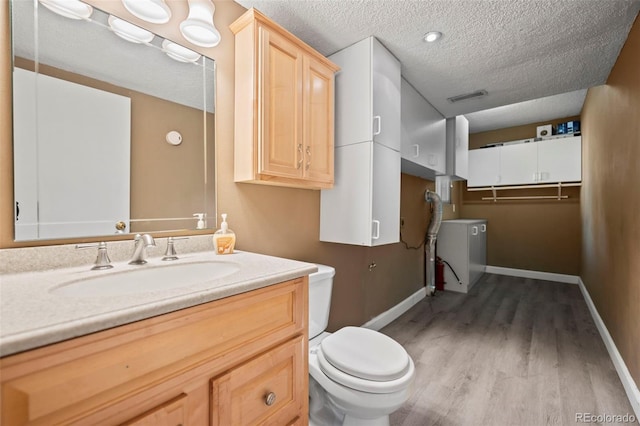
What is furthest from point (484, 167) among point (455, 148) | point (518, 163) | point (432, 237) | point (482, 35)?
point (482, 35)

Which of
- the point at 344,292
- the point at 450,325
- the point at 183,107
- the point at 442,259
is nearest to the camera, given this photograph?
the point at 183,107

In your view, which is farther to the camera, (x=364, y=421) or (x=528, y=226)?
(x=528, y=226)

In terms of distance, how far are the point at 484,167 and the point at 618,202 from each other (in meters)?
2.69

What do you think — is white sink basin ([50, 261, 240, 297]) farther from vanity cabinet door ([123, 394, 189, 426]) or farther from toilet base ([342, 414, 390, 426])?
toilet base ([342, 414, 390, 426])

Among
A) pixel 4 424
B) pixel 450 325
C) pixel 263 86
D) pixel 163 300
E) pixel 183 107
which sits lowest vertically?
pixel 450 325

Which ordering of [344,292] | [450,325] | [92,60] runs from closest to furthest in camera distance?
[92,60] → [344,292] → [450,325]

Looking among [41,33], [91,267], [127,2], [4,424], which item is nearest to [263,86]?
[127,2]

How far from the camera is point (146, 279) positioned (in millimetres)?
1030

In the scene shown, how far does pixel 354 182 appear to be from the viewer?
1878 millimetres

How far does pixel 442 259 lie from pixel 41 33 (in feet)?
13.6

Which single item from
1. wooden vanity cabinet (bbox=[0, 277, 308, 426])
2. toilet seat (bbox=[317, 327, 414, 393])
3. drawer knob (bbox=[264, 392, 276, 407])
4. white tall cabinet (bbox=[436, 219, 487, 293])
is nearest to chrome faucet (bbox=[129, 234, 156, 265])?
wooden vanity cabinet (bbox=[0, 277, 308, 426])

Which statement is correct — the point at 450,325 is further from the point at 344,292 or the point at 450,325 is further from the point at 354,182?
the point at 354,182

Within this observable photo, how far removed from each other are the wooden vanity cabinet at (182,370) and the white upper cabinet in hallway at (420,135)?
5.97 feet

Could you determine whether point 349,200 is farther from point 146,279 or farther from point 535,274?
point 535,274
